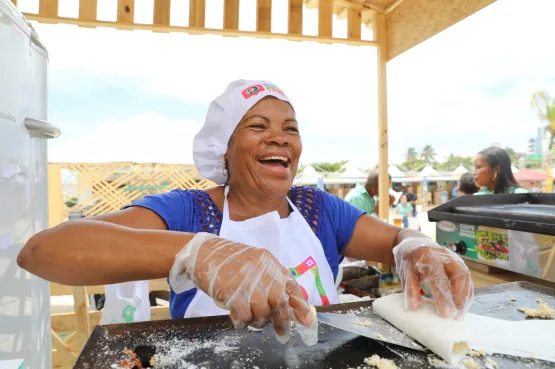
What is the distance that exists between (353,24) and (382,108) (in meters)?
1.06

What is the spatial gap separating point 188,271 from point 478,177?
3993mm

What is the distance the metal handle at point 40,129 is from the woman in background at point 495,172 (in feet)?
13.1

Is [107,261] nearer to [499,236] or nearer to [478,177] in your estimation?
[499,236]

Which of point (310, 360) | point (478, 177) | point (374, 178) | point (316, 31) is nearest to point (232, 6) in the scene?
point (316, 31)

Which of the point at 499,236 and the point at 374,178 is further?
the point at 374,178

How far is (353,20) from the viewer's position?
4434 millimetres

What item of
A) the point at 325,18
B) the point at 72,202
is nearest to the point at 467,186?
the point at 325,18

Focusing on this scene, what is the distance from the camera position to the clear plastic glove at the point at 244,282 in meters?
0.92

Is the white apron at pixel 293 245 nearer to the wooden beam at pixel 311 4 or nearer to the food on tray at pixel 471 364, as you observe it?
the food on tray at pixel 471 364

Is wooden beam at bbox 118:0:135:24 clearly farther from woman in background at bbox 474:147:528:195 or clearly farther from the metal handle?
woman in background at bbox 474:147:528:195

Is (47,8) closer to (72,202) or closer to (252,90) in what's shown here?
(72,202)

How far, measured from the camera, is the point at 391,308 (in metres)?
1.19

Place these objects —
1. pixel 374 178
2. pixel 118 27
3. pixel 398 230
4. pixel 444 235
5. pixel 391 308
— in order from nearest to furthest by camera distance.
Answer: pixel 391 308
pixel 398 230
pixel 444 235
pixel 118 27
pixel 374 178

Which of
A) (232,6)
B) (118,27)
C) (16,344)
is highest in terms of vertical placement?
(232,6)
